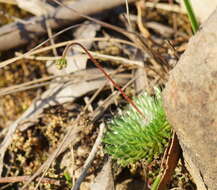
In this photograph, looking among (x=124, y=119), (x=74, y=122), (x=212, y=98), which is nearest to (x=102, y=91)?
(x=74, y=122)

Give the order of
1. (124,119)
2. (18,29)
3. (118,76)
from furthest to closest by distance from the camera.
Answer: (18,29)
(118,76)
(124,119)

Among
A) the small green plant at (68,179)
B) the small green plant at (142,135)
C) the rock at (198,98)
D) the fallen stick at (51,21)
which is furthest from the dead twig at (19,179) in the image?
the fallen stick at (51,21)

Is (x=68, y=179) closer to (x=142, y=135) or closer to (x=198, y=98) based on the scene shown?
(x=142, y=135)

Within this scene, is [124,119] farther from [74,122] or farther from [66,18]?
[66,18]

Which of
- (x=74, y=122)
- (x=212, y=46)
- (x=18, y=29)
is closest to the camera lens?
(x=212, y=46)

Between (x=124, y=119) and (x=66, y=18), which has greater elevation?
(x=66, y=18)

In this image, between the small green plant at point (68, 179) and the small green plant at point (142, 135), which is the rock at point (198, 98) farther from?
the small green plant at point (68, 179)

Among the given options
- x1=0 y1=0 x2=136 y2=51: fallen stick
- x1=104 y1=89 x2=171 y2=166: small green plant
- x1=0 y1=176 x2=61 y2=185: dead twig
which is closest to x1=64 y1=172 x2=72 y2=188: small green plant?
x1=0 y1=176 x2=61 y2=185: dead twig

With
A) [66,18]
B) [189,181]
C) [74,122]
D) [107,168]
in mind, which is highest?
[66,18]
